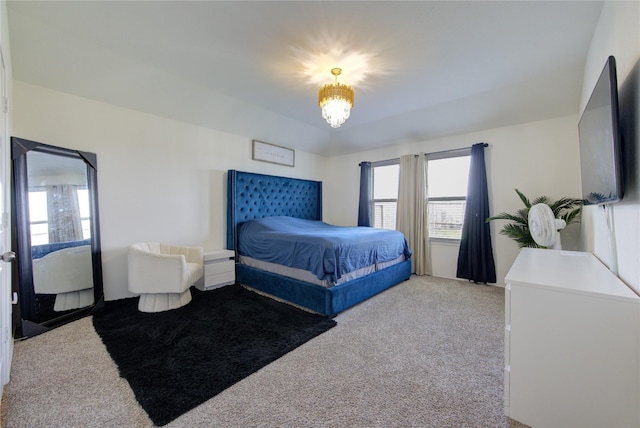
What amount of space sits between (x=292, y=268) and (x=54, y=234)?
2.34 m

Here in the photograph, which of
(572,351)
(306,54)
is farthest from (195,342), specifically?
(306,54)

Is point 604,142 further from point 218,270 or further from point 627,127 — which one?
point 218,270

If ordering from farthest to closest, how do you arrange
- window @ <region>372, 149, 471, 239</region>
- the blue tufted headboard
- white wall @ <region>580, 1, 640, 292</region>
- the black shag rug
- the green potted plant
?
1. window @ <region>372, 149, 471, 239</region>
2. the blue tufted headboard
3. the green potted plant
4. the black shag rug
5. white wall @ <region>580, 1, 640, 292</region>

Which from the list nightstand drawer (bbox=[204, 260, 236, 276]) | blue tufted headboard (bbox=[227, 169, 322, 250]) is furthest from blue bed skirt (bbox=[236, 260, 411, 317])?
blue tufted headboard (bbox=[227, 169, 322, 250])

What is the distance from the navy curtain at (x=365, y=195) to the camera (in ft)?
16.4

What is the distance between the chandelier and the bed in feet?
5.26

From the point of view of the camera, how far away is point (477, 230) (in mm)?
3756

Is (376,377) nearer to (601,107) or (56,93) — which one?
(601,107)

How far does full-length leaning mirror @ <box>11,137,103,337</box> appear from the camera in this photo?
216cm

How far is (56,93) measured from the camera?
2592 millimetres

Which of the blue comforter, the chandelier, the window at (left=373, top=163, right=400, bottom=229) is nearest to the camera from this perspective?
the chandelier

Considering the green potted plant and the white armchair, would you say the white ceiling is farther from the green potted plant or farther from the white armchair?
the white armchair

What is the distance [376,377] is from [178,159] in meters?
3.51

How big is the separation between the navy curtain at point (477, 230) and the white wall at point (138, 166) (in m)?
3.74
